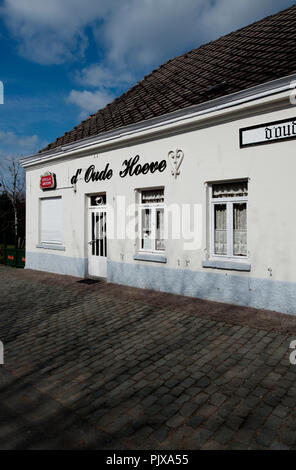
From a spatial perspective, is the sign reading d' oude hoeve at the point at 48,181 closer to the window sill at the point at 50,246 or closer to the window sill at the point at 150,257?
the window sill at the point at 50,246

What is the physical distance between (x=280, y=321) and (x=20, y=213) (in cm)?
2752

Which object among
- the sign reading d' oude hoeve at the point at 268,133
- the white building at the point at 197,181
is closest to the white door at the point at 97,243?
the white building at the point at 197,181

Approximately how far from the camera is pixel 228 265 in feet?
23.1

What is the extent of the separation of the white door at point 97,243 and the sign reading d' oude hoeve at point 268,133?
5.11 meters

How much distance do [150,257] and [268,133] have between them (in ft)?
14.0

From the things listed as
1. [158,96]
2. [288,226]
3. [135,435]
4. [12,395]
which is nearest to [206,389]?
[135,435]

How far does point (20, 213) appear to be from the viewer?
28891mm

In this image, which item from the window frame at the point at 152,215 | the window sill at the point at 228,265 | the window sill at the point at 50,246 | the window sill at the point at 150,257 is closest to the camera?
the window sill at the point at 228,265

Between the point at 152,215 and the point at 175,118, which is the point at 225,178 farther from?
the point at 152,215

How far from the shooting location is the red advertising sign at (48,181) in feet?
38.3

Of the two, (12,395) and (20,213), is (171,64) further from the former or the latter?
(20,213)

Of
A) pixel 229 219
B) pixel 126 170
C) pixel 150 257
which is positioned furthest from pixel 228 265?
pixel 126 170

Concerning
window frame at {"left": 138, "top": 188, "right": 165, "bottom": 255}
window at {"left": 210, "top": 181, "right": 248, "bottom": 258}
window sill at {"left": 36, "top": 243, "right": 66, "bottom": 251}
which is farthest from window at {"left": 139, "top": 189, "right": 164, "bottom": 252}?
window sill at {"left": 36, "top": 243, "right": 66, "bottom": 251}

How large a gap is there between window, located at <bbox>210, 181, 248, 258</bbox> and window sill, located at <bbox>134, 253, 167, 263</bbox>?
142 cm
